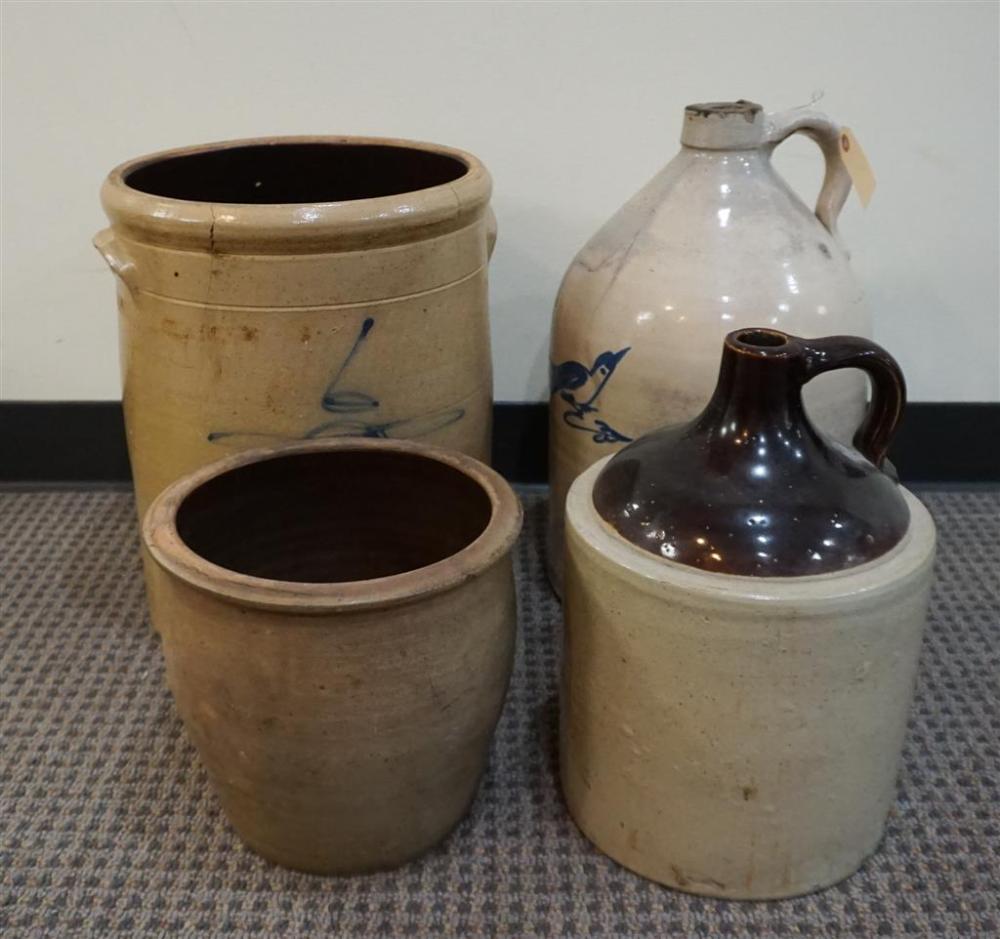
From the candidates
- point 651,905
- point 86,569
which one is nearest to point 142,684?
point 86,569

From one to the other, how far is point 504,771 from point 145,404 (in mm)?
419

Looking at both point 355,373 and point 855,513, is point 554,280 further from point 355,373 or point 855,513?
point 855,513

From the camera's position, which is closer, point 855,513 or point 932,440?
point 855,513

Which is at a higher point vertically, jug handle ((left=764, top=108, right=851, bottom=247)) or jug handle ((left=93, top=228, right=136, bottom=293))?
jug handle ((left=764, top=108, right=851, bottom=247))

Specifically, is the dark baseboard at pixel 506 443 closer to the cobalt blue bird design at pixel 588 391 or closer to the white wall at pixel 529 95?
the white wall at pixel 529 95

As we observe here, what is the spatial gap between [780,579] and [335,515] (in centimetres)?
37

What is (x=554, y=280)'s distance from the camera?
129 centimetres

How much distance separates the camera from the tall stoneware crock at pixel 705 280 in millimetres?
928

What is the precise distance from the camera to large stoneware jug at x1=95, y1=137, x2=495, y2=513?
84 centimetres

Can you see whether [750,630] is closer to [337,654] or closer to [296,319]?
[337,654]

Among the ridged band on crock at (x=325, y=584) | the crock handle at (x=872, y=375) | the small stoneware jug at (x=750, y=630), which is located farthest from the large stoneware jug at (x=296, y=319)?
the crock handle at (x=872, y=375)

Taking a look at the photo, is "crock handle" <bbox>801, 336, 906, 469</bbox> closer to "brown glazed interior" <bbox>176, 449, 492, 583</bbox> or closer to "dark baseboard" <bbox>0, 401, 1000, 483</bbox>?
"brown glazed interior" <bbox>176, 449, 492, 583</bbox>

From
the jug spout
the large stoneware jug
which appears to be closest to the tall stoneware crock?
the jug spout

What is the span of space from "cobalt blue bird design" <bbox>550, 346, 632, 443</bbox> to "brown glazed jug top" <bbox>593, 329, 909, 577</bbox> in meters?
0.25
